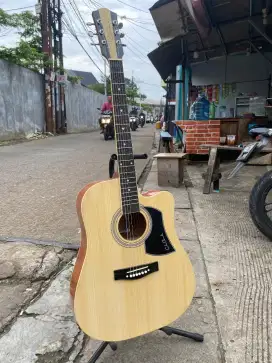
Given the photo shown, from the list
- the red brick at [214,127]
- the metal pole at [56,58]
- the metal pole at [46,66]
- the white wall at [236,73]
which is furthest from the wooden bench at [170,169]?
the metal pole at [56,58]

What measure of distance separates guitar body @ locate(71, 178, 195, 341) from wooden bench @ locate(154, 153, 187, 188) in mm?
2815

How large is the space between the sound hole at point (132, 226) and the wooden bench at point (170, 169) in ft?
9.26

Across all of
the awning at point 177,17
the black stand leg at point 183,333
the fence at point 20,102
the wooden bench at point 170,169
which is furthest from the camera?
the fence at point 20,102

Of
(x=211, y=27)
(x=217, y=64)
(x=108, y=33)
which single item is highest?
(x=211, y=27)

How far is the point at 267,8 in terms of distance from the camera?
16.5ft

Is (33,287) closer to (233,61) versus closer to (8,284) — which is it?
(8,284)

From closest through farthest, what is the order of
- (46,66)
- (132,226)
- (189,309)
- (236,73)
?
(132,226)
(189,309)
(236,73)
(46,66)

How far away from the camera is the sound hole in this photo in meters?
1.50

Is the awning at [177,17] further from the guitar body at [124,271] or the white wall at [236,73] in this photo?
the guitar body at [124,271]

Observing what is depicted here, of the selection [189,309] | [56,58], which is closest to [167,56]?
[189,309]

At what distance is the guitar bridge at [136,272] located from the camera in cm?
141

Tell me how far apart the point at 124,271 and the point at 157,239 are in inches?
7.8

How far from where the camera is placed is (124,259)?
142 cm

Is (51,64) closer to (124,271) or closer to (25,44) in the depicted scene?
(25,44)
